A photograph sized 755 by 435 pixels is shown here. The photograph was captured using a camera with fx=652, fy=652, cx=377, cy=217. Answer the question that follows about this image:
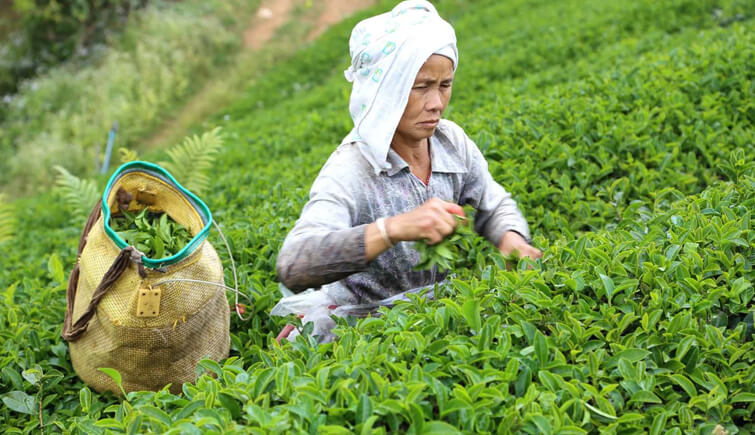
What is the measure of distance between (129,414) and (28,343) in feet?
4.06

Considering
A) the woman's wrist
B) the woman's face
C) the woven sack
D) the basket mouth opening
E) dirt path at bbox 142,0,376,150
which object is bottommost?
→ dirt path at bbox 142,0,376,150

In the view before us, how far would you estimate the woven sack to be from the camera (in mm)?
2396

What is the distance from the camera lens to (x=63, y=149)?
1059cm

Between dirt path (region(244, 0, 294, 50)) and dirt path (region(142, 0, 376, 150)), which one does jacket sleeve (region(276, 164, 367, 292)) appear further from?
dirt path (region(244, 0, 294, 50))

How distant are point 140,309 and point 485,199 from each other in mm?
1401

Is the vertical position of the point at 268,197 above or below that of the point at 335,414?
below

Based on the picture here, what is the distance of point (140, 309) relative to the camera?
7.84 ft

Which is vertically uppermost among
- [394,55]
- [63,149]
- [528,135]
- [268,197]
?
[394,55]

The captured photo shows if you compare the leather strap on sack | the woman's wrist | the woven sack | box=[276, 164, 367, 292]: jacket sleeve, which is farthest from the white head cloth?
the leather strap on sack

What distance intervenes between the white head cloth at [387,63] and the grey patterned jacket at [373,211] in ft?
0.33

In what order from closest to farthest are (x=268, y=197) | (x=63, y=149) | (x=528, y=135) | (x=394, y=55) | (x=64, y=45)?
(x=394, y=55)
(x=528, y=135)
(x=268, y=197)
(x=63, y=149)
(x=64, y=45)

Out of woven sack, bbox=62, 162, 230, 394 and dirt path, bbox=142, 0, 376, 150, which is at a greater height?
woven sack, bbox=62, 162, 230, 394

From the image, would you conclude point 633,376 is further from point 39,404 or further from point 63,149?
point 63,149

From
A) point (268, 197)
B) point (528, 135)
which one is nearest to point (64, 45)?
point (268, 197)
